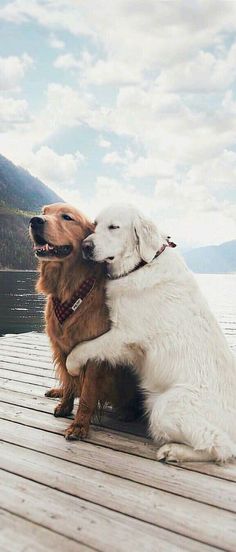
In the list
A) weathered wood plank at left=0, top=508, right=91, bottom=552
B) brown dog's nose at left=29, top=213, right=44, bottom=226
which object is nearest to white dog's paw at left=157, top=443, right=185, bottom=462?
weathered wood plank at left=0, top=508, right=91, bottom=552

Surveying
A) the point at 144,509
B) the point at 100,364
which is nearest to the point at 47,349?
the point at 100,364

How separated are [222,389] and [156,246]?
0.82 m

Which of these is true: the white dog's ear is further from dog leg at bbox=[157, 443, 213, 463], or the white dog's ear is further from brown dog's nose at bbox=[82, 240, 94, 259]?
dog leg at bbox=[157, 443, 213, 463]

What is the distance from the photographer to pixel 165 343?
7.68 ft

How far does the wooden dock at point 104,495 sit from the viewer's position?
1.52 m

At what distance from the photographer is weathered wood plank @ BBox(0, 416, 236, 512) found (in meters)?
1.86

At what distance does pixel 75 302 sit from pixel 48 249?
0.34 metres

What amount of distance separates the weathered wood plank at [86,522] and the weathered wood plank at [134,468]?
0.29m

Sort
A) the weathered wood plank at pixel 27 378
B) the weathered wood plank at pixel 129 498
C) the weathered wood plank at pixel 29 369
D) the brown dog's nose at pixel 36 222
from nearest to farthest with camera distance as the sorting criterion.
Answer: the weathered wood plank at pixel 129 498 < the brown dog's nose at pixel 36 222 < the weathered wood plank at pixel 27 378 < the weathered wood plank at pixel 29 369

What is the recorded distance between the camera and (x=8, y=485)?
188 cm

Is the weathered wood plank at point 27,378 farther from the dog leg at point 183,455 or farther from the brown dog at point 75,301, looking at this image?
the dog leg at point 183,455

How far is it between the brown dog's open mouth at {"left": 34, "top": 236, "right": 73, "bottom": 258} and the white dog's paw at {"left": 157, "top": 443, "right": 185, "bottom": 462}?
3.74 ft

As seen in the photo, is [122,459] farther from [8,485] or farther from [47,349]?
[47,349]

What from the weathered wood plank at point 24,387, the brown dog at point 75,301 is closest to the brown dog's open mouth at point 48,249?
the brown dog at point 75,301
